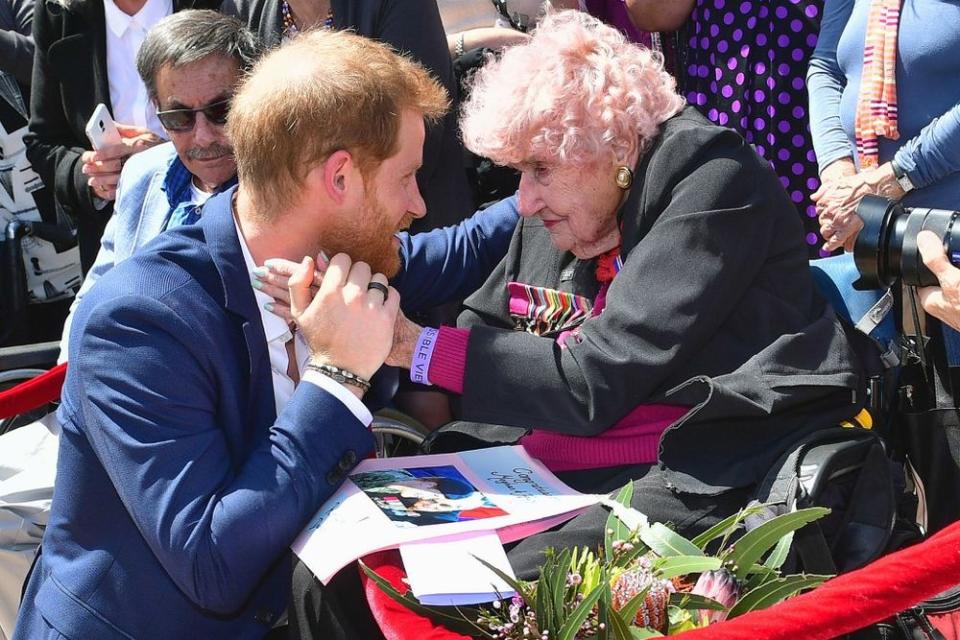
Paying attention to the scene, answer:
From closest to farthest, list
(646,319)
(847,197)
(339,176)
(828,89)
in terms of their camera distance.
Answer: (339,176)
(646,319)
(847,197)
(828,89)

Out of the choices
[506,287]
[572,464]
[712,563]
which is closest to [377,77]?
[506,287]

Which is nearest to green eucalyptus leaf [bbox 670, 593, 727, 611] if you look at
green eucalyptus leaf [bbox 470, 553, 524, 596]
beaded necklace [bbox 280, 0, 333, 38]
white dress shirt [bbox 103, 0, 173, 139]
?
green eucalyptus leaf [bbox 470, 553, 524, 596]

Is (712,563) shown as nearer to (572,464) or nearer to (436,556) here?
(436,556)

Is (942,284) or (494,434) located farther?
(494,434)

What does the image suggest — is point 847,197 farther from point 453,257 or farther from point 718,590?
point 718,590

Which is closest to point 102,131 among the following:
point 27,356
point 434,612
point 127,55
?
point 127,55

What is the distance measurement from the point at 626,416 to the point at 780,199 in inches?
25.1

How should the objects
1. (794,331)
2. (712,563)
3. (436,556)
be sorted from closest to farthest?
(712,563), (436,556), (794,331)

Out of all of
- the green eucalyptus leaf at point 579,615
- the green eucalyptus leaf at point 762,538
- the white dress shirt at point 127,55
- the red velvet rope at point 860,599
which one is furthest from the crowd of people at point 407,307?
the white dress shirt at point 127,55

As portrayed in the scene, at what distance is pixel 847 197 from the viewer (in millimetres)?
3498

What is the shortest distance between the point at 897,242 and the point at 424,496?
3.92ft

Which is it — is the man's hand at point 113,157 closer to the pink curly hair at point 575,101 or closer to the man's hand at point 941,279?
the pink curly hair at point 575,101

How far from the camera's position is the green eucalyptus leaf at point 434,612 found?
84.0 inches

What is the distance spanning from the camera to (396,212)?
261 cm
